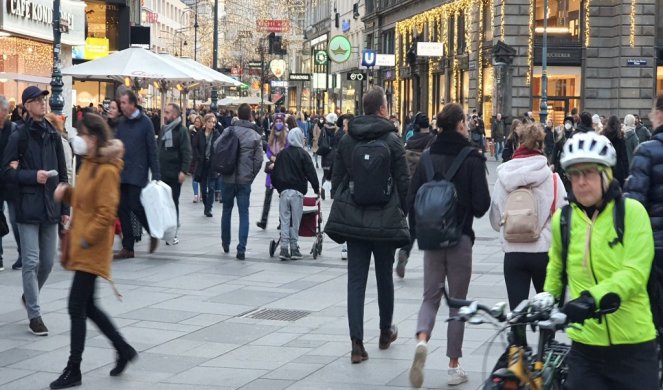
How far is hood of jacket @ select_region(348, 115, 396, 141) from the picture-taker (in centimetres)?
876

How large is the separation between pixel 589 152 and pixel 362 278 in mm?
4218

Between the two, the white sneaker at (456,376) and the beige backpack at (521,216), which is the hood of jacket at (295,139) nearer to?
the beige backpack at (521,216)

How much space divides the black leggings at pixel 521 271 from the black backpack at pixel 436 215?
Result: 49cm

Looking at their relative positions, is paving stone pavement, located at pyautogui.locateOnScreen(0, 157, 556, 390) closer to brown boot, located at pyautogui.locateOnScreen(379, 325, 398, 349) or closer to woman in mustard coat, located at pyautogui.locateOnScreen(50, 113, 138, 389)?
brown boot, located at pyautogui.locateOnScreen(379, 325, 398, 349)

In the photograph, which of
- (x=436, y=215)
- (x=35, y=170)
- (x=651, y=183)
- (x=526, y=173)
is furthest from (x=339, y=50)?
(x=651, y=183)

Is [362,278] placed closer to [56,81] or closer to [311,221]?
[311,221]

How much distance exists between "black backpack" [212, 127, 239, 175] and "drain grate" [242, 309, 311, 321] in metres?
4.44

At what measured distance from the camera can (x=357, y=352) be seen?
8594mm

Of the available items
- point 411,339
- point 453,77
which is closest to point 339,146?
point 411,339

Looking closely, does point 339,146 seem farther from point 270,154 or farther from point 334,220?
point 270,154

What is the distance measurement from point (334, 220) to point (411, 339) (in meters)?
1.42

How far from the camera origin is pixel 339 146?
355 inches

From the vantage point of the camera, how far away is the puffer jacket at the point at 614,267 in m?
4.74

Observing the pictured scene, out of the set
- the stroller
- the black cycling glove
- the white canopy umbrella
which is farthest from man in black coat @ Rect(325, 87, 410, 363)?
the white canopy umbrella
